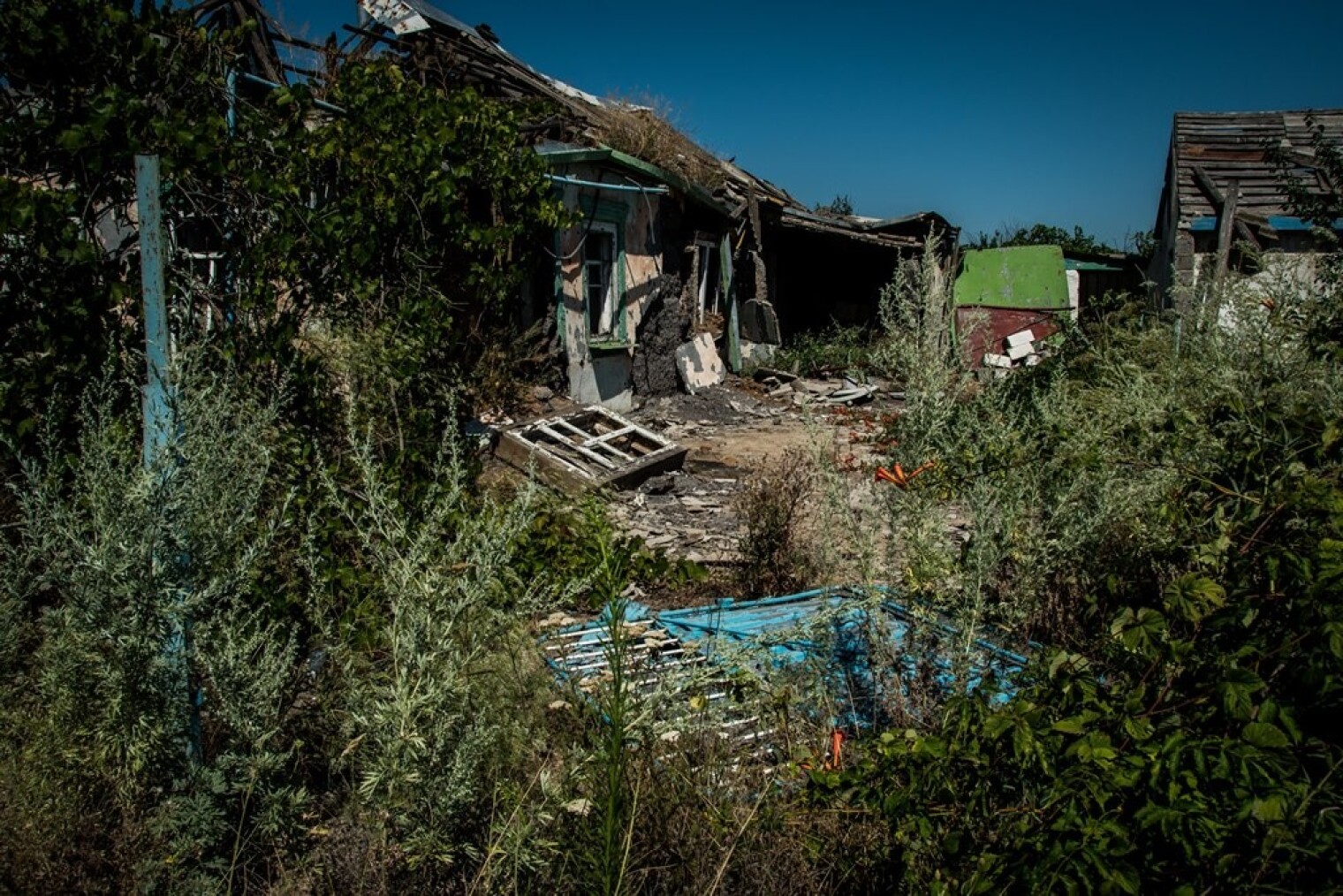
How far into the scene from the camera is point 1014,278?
16469mm

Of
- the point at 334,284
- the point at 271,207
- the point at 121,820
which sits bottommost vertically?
the point at 121,820

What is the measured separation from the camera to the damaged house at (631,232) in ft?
31.4

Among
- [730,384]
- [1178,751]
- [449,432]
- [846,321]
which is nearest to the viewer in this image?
[1178,751]

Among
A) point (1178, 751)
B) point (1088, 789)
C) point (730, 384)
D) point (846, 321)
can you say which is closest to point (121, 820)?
point (1088, 789)

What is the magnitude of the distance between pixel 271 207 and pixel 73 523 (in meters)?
1.73

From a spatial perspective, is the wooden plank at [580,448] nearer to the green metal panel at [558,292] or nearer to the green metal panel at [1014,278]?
the green metal panel at [558,292]

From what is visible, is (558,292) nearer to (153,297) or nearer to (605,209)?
(605,209)

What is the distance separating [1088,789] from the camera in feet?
4.95

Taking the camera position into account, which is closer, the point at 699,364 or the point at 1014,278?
the point at 699,364

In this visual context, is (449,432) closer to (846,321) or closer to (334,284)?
(334,284)

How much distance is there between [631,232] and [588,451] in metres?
4.54

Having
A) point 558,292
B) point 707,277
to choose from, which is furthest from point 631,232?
point 707,277

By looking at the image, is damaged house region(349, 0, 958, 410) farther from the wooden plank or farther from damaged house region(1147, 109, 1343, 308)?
→ damaged house region(1147, 109, 1343, 308)

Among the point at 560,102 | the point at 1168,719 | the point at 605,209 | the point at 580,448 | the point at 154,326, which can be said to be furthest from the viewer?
the point at 560,102
